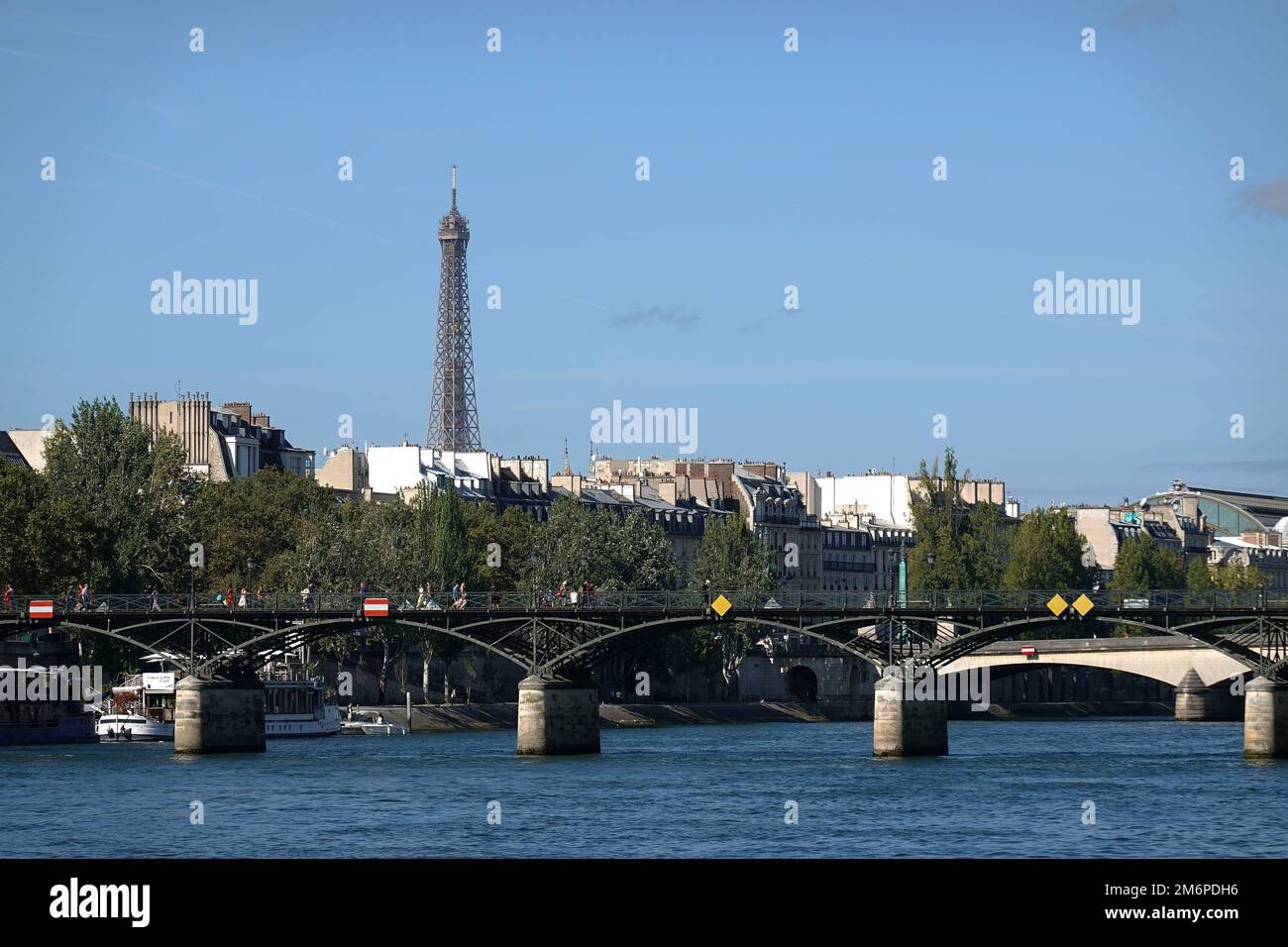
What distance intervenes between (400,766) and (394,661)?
152 ft

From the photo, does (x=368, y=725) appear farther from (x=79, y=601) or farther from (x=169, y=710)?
(x=79, y=601)

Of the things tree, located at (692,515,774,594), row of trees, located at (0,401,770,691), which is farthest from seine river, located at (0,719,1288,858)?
tree, located at (692,515,774,594)

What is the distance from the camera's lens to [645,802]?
6216 cm

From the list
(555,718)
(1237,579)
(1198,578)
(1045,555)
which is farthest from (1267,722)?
(1237,579)

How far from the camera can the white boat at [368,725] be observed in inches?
4505

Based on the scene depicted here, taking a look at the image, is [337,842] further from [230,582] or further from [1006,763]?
[230,582]

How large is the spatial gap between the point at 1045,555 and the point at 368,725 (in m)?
60.4

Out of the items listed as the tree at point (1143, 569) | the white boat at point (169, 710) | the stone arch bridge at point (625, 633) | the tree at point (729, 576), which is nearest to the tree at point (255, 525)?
the white boat at point (169, 710)

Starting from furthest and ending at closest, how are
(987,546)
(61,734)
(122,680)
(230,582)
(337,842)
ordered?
(987,546)
(230,582)
(122,680)
(61,734)
(337,842)

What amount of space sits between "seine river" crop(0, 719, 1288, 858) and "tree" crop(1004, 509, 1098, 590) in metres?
61.1

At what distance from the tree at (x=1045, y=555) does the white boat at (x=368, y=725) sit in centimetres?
5227

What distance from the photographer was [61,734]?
100688mm

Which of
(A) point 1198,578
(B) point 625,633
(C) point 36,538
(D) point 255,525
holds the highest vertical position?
(D) point 255,525
